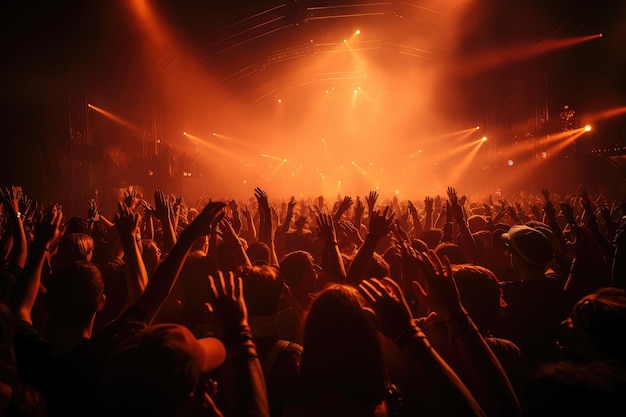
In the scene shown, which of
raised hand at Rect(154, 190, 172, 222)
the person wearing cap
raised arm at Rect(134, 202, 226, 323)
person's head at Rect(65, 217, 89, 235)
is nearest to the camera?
raised arm at Rect(134, 202, 226, 323)

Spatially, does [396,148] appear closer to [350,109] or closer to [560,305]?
[350,109]

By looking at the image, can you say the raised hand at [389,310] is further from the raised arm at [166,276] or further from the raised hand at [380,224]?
the raised hand at [380,224]

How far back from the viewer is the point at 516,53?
18406 mm

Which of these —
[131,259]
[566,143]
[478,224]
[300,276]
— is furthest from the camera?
[566,143]

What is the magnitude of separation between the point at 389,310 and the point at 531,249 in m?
1.99

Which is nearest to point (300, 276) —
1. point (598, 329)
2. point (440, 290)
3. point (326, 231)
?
point (326, 231)

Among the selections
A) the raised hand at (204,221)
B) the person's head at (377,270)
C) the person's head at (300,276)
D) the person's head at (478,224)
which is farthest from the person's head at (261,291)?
the person's head at (478,224)

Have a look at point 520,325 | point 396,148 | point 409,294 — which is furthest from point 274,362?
point 396,148

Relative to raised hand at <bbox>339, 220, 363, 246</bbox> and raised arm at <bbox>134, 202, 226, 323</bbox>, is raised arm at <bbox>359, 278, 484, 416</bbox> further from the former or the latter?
raised hand at <bbox>339, 220, 363, 246</bbox>

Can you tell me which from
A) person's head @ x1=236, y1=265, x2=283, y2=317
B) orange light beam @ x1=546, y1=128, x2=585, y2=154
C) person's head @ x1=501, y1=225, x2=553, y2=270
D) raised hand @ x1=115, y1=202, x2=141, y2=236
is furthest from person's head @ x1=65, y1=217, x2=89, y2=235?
orange light beam @ x1=546, y1=128, x2=585, y2=154

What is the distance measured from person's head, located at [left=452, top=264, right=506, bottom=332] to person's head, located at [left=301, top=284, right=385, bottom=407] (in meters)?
0.97

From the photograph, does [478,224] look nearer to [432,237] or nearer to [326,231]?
[432,237]

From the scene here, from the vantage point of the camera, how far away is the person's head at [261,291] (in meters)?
2.06

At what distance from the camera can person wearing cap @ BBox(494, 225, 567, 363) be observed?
257 cm
